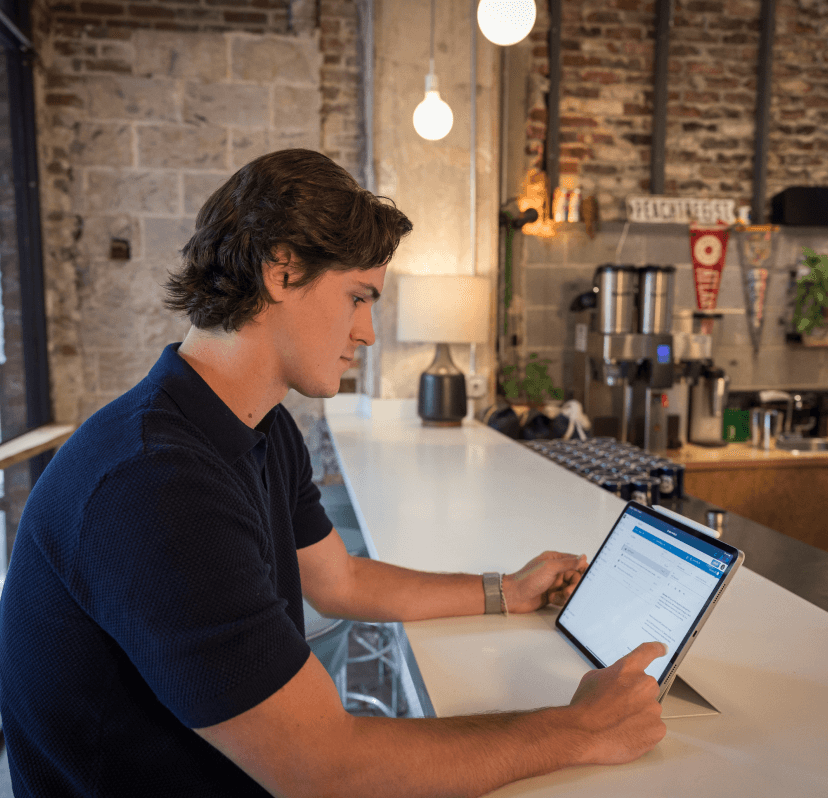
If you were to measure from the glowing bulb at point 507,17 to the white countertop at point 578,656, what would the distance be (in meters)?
1.27

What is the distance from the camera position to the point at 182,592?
64cm

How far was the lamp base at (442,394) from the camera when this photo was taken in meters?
3.04

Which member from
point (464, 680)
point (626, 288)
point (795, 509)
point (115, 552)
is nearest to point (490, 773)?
point (464, 680)

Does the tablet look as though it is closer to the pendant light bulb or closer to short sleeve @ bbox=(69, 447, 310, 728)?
short sleeve @ bbox=(69, 447, 310, 728)

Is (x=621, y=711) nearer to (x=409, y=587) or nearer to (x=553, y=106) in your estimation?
(x=409, y=587)

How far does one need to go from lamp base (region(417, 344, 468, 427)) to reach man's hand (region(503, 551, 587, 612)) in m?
1.89

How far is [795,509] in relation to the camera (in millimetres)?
3412

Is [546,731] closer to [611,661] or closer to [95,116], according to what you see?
[611,661]

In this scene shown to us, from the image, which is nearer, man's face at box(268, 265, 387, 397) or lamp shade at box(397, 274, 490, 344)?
man's face at box(268, 265, 387, 397)

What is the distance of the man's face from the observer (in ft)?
2.95

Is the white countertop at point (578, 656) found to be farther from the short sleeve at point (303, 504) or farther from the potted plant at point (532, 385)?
the potted plant at point (532, 385)

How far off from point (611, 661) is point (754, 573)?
56 cm

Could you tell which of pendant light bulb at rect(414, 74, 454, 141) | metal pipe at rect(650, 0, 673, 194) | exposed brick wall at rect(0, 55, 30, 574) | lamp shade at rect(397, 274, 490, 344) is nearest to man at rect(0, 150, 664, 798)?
pendant light bulb at rect(414, 74, 454, 141)

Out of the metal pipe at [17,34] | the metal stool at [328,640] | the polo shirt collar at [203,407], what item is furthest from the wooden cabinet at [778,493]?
the metal pipe at [17,34]
